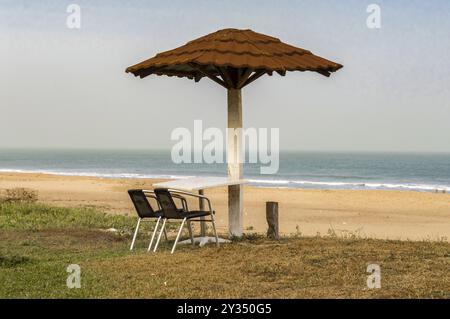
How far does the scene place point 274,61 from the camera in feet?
36.3

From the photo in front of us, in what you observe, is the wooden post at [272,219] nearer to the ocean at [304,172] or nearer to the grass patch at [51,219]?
the grass patch at [51,219]

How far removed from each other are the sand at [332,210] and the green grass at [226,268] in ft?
12.7

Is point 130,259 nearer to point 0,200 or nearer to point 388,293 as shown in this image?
point 388,293

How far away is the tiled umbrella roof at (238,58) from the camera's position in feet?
35.6

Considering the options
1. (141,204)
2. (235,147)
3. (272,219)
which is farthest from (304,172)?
(141,204)

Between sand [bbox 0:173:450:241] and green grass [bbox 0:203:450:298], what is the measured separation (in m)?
3.87

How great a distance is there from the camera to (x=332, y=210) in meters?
24.7

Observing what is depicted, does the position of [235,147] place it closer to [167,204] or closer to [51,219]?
[167,204]

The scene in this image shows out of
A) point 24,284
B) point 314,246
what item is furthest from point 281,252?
point 24,284

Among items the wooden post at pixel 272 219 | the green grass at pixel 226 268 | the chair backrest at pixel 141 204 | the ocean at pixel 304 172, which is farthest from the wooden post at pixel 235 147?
the ocean at pixel 304 172

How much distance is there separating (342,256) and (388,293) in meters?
2.47

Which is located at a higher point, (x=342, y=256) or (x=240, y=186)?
(x=240, y=186)

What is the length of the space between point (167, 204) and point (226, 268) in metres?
1.78

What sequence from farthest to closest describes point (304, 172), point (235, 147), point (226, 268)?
1. point (304, 172)
2. point (235, 147)
3. point (226, 268)
